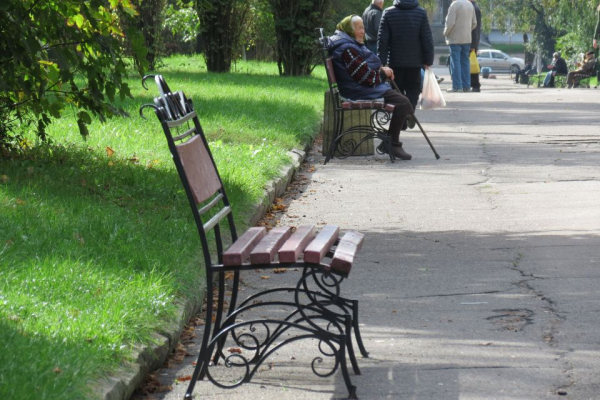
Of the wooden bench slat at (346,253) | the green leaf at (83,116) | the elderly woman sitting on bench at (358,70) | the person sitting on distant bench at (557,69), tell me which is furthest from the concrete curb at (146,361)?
the person sitting on distant bench at (557,69)

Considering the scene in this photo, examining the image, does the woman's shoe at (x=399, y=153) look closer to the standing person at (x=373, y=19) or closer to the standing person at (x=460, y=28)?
the standing person at (x=373, y=19)

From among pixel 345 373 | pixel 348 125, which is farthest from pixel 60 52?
pixel 348 125

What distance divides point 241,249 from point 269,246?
120 millimetres

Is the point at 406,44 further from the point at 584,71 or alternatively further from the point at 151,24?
the point at 584,71

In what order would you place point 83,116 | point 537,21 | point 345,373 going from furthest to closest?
point 537,21 < point 83,116 < point 345,373

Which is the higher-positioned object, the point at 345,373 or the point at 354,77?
the point at 345,373

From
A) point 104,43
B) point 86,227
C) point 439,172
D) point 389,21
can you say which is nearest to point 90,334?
point 86,227

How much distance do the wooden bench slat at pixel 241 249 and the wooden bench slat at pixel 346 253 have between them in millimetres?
363

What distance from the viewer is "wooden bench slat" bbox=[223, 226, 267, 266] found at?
4.46m

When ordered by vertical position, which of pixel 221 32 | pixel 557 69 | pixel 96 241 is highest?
pixel 96 241

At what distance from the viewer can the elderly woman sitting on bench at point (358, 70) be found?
11969 mm

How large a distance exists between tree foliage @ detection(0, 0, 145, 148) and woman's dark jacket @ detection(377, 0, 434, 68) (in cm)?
553

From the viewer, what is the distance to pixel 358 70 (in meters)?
12.0

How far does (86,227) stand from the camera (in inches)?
269
